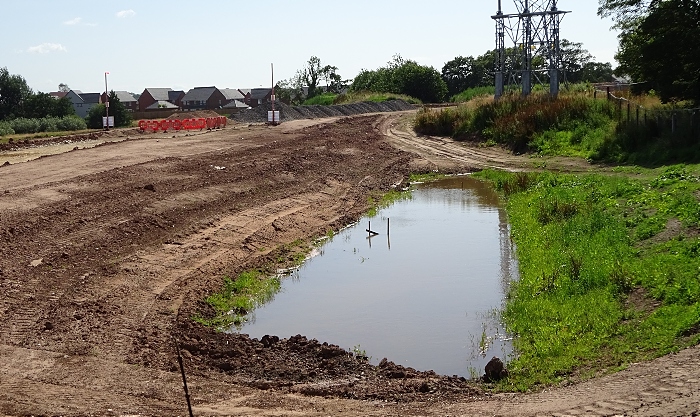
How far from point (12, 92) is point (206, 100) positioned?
183 feet

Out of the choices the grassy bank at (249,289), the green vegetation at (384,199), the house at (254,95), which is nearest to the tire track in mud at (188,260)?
the grassy bank at (249,289)

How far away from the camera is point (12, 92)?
220 ft

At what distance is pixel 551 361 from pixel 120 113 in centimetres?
5029

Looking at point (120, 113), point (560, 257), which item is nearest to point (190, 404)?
point (560, 257)

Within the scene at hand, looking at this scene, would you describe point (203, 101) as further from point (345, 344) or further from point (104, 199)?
point (345, 344)

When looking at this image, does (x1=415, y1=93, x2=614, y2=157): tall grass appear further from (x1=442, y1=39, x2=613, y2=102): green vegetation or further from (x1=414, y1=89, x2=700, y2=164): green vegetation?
(x1=442, y1=39, x2=613, y2=102): green vegetation

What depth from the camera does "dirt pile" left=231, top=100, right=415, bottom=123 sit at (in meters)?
56.5

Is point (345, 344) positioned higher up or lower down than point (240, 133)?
lower down

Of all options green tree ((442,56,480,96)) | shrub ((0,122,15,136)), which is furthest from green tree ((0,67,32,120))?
green tree ((442,56,480,96))

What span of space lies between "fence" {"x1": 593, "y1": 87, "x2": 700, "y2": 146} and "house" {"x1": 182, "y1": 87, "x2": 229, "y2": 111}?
94.0 metres

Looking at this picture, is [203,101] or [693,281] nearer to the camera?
[693,281]

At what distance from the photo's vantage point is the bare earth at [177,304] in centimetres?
937

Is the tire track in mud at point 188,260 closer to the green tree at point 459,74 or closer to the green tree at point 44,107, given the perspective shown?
the green tree at point 44,107

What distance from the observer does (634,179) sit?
24078mm
